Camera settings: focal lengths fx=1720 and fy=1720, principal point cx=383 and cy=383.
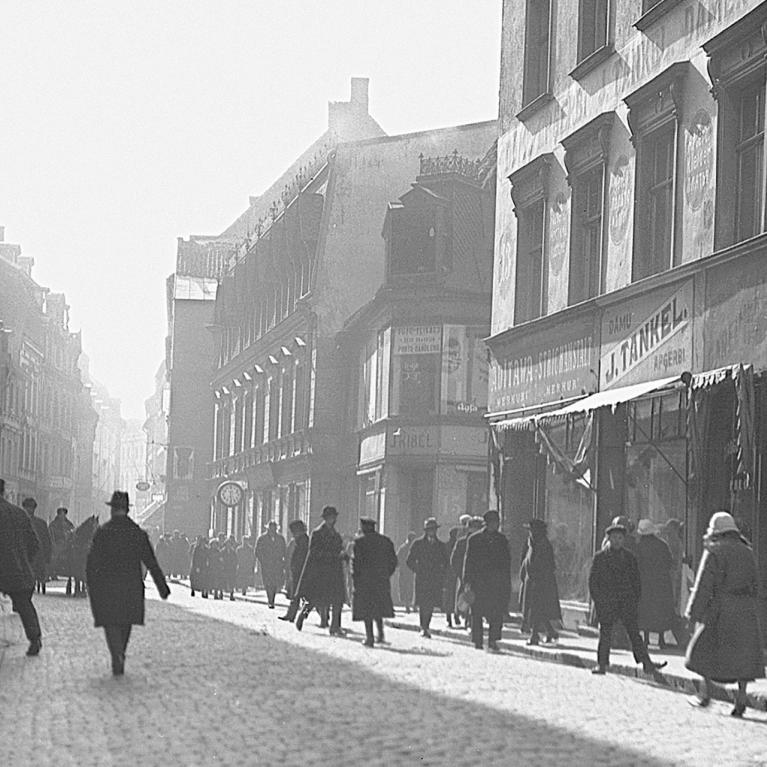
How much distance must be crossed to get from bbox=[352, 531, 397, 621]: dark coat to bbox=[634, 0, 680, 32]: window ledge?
25.2ft

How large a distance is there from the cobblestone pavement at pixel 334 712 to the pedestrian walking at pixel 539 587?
181cm

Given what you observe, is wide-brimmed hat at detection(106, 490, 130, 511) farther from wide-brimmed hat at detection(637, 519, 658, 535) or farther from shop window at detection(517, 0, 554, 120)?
shop window at detection(517, 0, 554, 120)

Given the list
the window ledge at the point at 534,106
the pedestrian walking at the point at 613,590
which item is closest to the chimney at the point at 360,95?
the window ledge at the point at 534,106

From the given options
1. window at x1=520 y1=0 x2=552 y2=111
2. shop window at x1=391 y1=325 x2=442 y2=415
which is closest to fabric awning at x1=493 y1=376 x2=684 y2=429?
window at x1=520 y1=0 x2=552 y2=111

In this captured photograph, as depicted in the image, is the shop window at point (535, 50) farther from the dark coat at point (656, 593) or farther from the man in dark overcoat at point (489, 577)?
the dark coat at point (656, 593)

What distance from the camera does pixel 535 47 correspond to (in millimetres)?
28750

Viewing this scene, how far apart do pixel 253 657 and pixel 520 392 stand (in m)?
10.8

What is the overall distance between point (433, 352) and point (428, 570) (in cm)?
1500

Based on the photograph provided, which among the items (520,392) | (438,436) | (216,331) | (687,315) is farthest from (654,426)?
(216,331)

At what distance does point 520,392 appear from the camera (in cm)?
2755

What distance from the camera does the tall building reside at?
1964cm

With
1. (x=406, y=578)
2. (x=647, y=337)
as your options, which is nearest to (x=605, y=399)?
(x=647, y=337)

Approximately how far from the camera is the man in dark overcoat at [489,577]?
20922 millimetres

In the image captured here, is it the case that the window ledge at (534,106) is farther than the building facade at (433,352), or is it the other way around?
the building facade at (433,352)
